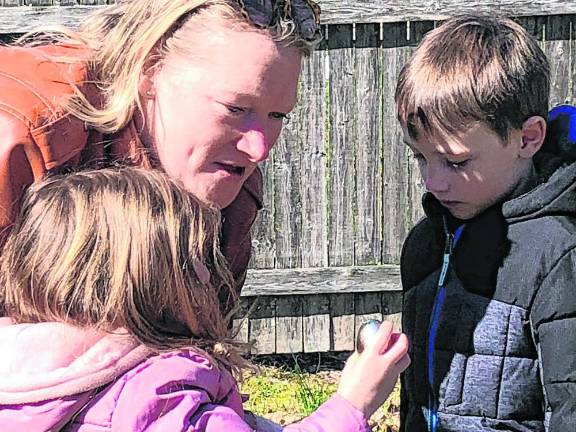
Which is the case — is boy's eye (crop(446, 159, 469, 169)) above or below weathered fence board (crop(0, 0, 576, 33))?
→ below

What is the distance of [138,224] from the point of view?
79.7 inches

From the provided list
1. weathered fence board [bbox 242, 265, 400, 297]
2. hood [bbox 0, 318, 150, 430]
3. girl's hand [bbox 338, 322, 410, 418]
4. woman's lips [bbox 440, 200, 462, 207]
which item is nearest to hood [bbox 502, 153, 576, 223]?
woman's lips [bbox 440, 200, 462, 207]

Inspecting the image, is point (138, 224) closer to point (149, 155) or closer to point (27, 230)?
point (27, 230)

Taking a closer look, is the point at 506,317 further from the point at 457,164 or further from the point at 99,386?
the point at 99,386

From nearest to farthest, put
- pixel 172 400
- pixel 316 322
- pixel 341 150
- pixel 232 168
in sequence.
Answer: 1. pixel 172 400
2. pixel 232 168
3. pixel 341 150
4. pixel 316 322

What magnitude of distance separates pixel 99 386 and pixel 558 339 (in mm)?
1023

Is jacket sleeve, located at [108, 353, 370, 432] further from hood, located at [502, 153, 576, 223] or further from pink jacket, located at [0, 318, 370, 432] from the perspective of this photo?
hood, located at [502, 153, 576, 223]

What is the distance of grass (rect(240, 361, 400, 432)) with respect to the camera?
4660 millimetres

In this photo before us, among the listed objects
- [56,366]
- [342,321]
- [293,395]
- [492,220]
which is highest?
[492,220]

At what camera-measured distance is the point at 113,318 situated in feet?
6.61

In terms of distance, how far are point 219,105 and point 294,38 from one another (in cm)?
25

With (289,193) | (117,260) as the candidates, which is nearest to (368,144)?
(289,193)

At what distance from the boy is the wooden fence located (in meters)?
2.36

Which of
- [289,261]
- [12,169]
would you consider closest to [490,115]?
[12,169]
